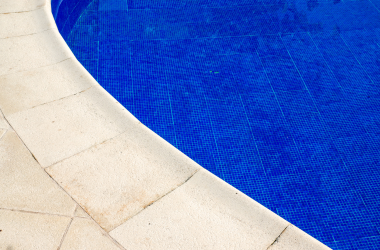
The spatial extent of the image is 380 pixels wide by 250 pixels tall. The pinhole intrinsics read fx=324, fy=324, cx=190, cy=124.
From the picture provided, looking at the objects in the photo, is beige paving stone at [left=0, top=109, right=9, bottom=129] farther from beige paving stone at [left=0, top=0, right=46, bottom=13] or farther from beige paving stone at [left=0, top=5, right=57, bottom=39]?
beige paving stone at [left=0, top=0, right=46, bottom=13]

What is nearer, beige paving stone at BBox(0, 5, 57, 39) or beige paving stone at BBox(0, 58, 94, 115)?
beige paving stone at BBox(0, 58, 94, 115)

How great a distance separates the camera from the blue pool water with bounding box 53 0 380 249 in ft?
12.9

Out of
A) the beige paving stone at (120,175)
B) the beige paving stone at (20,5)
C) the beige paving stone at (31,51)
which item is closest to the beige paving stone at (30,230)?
the beige paving stone at (120,175)

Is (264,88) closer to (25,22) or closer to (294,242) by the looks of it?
(294,242)

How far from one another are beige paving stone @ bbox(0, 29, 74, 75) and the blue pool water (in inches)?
42.0

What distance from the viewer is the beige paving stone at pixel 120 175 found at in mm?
2660

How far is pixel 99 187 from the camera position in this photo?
2787mm

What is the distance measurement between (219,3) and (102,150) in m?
4.76

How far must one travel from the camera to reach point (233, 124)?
15.0ft

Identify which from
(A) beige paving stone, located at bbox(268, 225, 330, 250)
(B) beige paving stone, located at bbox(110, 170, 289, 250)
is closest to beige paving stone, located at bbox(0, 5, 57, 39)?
(B) beige paving stone, located at bbox(110, 170, 289, 250)

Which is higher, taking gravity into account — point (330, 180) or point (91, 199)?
point (91, 199)

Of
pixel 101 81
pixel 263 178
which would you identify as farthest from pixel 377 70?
pixel 101 81

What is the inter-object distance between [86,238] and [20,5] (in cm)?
389

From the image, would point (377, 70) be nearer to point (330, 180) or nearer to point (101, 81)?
point (330, 180)
